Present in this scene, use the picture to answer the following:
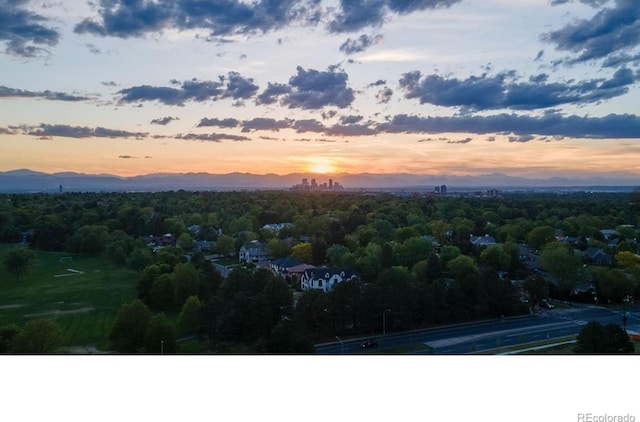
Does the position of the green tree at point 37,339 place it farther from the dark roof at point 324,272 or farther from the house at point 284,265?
the house at point 284,265

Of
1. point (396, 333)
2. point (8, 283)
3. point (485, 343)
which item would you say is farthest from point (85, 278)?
point (485, 343)

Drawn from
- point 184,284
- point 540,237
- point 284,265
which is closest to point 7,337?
point 184,284

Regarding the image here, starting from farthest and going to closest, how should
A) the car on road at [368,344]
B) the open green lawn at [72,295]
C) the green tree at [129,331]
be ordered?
the open green lawn at [72,295] → the car on road at [368,344] → the green tree at [129,331]

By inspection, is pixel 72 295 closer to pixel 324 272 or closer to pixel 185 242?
pixel 324 272

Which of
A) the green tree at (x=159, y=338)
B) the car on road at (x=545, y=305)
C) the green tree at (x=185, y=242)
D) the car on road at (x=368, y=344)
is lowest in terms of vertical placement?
the car on road at (x=368, y=344)

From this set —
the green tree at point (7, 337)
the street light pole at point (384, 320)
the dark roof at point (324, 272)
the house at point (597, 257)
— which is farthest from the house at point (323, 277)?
the house at point (597, 257)
